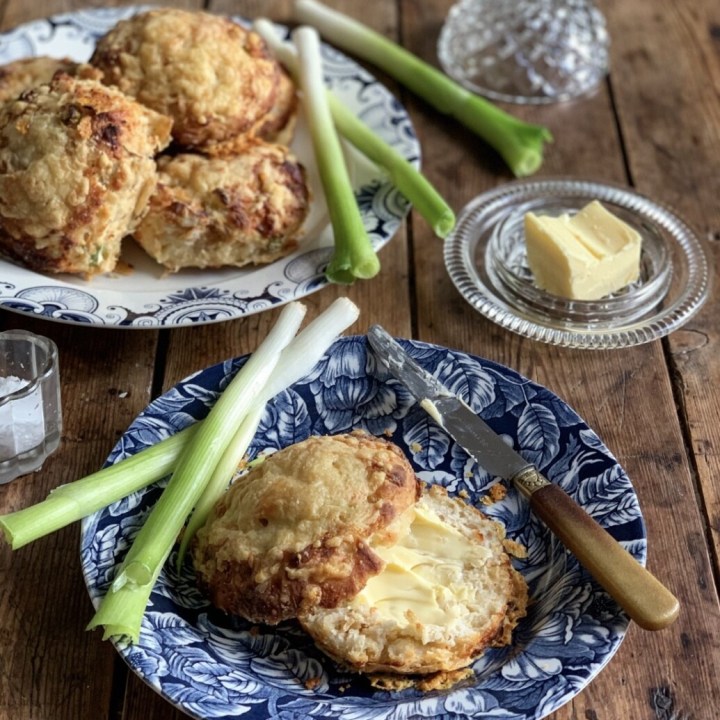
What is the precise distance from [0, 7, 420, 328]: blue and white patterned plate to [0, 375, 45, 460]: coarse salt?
246 mm

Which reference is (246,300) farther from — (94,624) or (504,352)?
(94,624)

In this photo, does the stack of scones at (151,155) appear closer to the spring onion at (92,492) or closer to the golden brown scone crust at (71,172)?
the golden brown scone crust at (71,172)

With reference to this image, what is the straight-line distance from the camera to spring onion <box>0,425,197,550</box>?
6.29 feet

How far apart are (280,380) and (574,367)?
2.59ft

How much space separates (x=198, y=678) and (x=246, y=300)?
1.03 meters

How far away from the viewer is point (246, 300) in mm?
2561

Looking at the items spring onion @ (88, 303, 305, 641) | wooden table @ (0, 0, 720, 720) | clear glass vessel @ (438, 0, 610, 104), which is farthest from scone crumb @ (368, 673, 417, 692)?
clear glass vessel @ (438, 0, 610, 104)

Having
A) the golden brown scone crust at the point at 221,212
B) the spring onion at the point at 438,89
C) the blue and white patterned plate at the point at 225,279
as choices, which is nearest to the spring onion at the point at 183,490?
the blue and white patterned plate at the point at 225,279

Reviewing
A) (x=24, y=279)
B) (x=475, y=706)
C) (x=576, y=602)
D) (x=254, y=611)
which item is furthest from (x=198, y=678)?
(x=24, y=279)

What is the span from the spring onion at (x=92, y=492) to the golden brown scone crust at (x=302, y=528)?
168 millimetres

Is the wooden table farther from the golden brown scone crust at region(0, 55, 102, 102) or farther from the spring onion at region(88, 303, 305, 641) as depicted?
the golden brown scone crust at region(0, 55, 102, 102)

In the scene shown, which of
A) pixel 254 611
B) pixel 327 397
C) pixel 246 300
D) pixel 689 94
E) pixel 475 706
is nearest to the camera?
pixel 475 706

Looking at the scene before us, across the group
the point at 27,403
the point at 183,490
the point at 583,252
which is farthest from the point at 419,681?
the point at 583,252

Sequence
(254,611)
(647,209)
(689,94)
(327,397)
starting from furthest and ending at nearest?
(689,94), (647,209), (327,397), (254,611)
